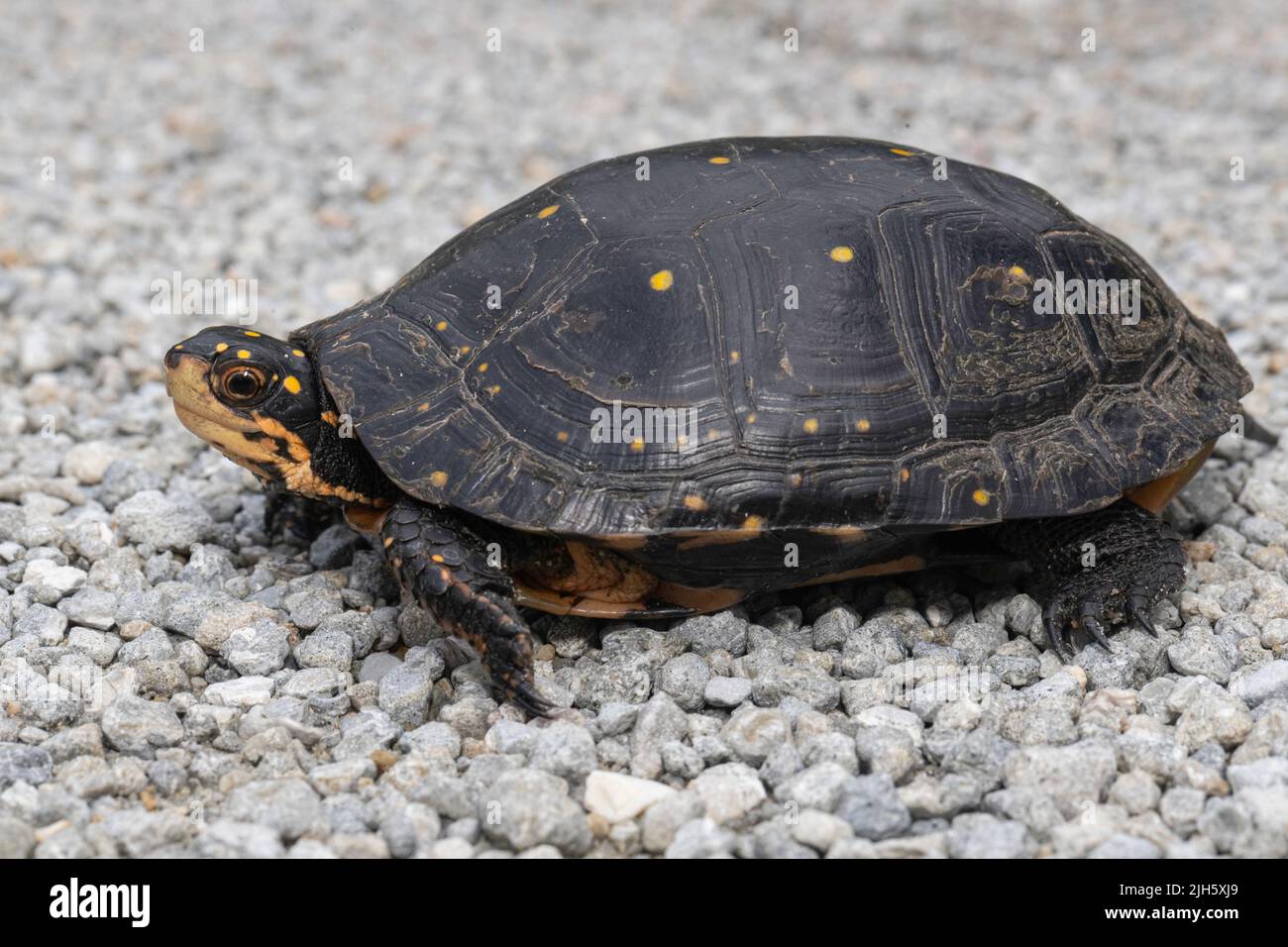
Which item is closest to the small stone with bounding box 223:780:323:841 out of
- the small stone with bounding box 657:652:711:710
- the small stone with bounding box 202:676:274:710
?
the small stone with bounding box 202:676:274:710

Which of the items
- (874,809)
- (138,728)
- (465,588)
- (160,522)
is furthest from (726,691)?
(160,522)

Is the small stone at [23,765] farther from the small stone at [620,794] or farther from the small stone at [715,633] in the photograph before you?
the small stone at [715,633]

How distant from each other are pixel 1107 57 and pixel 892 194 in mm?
7841

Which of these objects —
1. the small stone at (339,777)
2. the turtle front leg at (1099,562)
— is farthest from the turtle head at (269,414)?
the turtle front leg at (1099,562)

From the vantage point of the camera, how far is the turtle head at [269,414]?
13.8ft

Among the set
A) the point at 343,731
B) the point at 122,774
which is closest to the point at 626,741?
the point at 343,731

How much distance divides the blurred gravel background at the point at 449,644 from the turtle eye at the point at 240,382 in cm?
76

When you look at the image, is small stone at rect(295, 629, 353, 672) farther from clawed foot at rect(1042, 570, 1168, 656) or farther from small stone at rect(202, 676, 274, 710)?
clawed foot at rect(1042, 570, 1168, 656)

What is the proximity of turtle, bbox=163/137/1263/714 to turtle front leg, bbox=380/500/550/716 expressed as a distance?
10 mm

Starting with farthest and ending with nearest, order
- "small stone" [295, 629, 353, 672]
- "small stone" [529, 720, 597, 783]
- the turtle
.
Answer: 1. "small stone" [295, 629, 353, 672]
2. the turtle
3. "small stone" [529, 720, 597, 783]

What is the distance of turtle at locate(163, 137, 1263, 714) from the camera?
397 centimetres

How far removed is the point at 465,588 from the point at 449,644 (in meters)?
0.40

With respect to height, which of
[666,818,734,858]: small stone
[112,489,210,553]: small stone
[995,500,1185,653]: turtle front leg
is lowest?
[666,818,734,858]: small stone

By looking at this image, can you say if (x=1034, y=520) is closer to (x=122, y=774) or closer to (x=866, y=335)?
(x=866, y=335)
